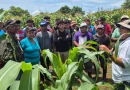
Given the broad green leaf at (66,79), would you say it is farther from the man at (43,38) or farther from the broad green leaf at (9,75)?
the man at (43,38)

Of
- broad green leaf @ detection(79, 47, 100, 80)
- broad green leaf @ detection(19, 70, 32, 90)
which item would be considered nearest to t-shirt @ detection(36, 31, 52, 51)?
broad green leaf @ detection(79, 47, 100, 80)

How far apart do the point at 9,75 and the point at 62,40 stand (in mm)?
4402

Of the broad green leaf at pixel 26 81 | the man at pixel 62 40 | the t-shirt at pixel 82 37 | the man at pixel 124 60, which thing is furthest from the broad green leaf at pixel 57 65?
the man at pixel 62 40

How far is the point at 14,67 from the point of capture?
1743mm

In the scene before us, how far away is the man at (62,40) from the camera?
19.6 ft

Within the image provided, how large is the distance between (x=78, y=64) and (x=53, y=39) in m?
3.67

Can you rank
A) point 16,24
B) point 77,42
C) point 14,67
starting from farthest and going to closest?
1. point 77,42
2. point 16,24
3. point 14,67

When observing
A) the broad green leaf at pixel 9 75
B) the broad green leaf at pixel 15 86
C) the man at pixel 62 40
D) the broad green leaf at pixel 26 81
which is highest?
the broad green leaf at pixel 9 75

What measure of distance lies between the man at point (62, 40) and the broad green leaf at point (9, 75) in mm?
4142

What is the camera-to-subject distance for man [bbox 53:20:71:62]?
19.6 feet

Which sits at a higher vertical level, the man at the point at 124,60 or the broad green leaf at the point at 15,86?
the broad green leaf at the point at 15,86

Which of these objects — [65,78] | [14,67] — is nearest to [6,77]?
[14,67]

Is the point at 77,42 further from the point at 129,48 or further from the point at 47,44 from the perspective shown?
the point at 129,48

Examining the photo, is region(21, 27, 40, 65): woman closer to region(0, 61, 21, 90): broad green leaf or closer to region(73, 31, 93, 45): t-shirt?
region(73, 31, 93, 45): t-shirt
